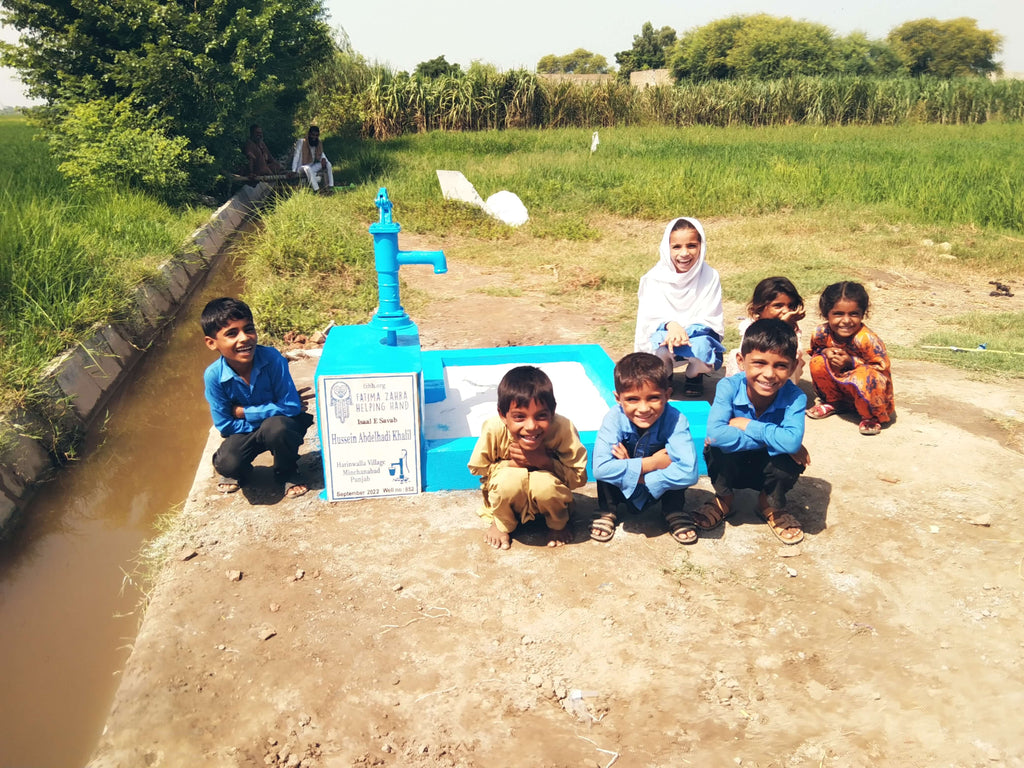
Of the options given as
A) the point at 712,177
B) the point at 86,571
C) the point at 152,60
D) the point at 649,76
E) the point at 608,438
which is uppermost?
the point at 649,76

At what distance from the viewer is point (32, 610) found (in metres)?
2.98

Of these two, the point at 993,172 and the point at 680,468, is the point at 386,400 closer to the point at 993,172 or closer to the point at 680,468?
the point at 680,468

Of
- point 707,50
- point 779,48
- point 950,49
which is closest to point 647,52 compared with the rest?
point 707,50

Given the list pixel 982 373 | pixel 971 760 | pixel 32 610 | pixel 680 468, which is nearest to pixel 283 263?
pixel 32 610

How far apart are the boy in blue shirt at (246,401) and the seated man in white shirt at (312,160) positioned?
29.0ft

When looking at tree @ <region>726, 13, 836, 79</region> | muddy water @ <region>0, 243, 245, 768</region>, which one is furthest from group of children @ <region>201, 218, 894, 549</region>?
tree @ <region>726, 13, 836, 79</region>

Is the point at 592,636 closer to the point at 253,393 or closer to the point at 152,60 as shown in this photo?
the point at 253,393

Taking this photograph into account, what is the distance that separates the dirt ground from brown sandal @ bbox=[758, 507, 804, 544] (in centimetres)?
5

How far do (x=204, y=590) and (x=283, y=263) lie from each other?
4.61 meters

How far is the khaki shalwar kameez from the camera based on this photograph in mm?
2994

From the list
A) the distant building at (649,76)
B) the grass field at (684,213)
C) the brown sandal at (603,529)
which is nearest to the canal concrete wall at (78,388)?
the grass field at (684,213)

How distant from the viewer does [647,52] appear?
6900 centimetres

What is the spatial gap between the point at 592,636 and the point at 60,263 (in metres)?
4.60

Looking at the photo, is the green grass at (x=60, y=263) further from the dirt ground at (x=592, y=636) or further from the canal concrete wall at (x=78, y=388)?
the dirt ground at (x=592, y=636)
